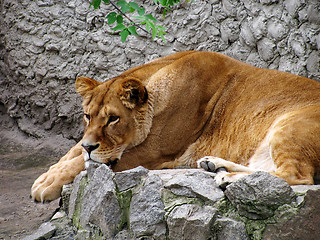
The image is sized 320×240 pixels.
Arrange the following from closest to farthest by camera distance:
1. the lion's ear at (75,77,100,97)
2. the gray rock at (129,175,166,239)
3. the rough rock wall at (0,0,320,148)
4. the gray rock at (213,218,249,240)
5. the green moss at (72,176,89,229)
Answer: the gray rock at (213,218,249,240)
the gray rock at (129,175,166,239)
the green moss at (72,176,89,229)
the lion's ear at (75,77,100,97)
the rough rock wall at (0,0,320,148)

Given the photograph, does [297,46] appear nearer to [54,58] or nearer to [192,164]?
[192,164]

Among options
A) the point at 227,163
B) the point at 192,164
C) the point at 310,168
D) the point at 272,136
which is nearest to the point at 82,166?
the point at 192,164

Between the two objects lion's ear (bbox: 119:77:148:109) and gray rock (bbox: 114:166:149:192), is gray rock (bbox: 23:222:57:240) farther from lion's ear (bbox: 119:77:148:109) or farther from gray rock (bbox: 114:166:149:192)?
lion's ear (bbox: 119:77:148:109)

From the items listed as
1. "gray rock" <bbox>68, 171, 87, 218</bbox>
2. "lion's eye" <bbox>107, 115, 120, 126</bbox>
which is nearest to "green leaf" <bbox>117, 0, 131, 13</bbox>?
"lion's eye" <bbox>107, 115, 120, 126</bbox>

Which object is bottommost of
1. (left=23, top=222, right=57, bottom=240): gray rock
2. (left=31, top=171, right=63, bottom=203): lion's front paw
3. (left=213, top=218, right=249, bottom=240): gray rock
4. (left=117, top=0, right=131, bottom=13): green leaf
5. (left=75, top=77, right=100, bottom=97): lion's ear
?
(left=23, top=222, right=57, bottom=240): gray rock

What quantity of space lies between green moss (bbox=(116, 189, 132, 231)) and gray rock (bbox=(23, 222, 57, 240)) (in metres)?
0.61

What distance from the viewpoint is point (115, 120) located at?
324cm

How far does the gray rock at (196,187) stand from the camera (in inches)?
91.0

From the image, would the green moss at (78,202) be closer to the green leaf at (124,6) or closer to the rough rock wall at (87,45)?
the green leaf at (124,6)

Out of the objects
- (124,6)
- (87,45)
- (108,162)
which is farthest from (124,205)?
(87,45)

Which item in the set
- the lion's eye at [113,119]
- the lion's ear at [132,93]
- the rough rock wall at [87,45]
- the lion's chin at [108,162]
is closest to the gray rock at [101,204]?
the lion's chin at [108,162]

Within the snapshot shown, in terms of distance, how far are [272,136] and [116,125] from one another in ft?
3.88

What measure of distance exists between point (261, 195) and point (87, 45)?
3910 mm

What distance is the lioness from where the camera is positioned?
3.15 meters
